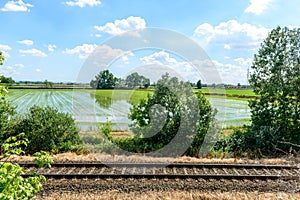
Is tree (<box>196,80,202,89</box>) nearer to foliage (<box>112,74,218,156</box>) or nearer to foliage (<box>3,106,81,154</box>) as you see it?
foliage (<box>112,74,218,156</box>)

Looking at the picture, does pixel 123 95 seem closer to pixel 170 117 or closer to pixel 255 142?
pixel 170 117

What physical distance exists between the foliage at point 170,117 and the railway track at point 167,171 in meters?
1.94

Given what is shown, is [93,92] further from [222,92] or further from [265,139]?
[265,139]

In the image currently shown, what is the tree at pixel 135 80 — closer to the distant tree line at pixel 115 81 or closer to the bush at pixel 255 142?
the distant tree line at pixel 115 81

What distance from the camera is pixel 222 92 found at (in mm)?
10273

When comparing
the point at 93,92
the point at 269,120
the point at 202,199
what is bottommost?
the point at 202,199

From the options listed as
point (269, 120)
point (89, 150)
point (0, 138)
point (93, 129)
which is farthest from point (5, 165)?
point (269, 120)

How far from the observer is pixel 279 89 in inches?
450

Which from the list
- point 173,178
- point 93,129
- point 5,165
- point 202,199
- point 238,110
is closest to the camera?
point 5,165

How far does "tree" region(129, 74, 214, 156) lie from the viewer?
10.3 metres

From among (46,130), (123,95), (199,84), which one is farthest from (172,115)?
(46,130)

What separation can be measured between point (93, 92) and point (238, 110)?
14.0 meters

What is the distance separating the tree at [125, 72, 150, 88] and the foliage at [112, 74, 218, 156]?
0.94 meters

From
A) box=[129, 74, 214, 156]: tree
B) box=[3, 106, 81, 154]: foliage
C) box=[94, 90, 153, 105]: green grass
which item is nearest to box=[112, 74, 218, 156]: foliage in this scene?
box=[129, 74, 214, 156]: tree
